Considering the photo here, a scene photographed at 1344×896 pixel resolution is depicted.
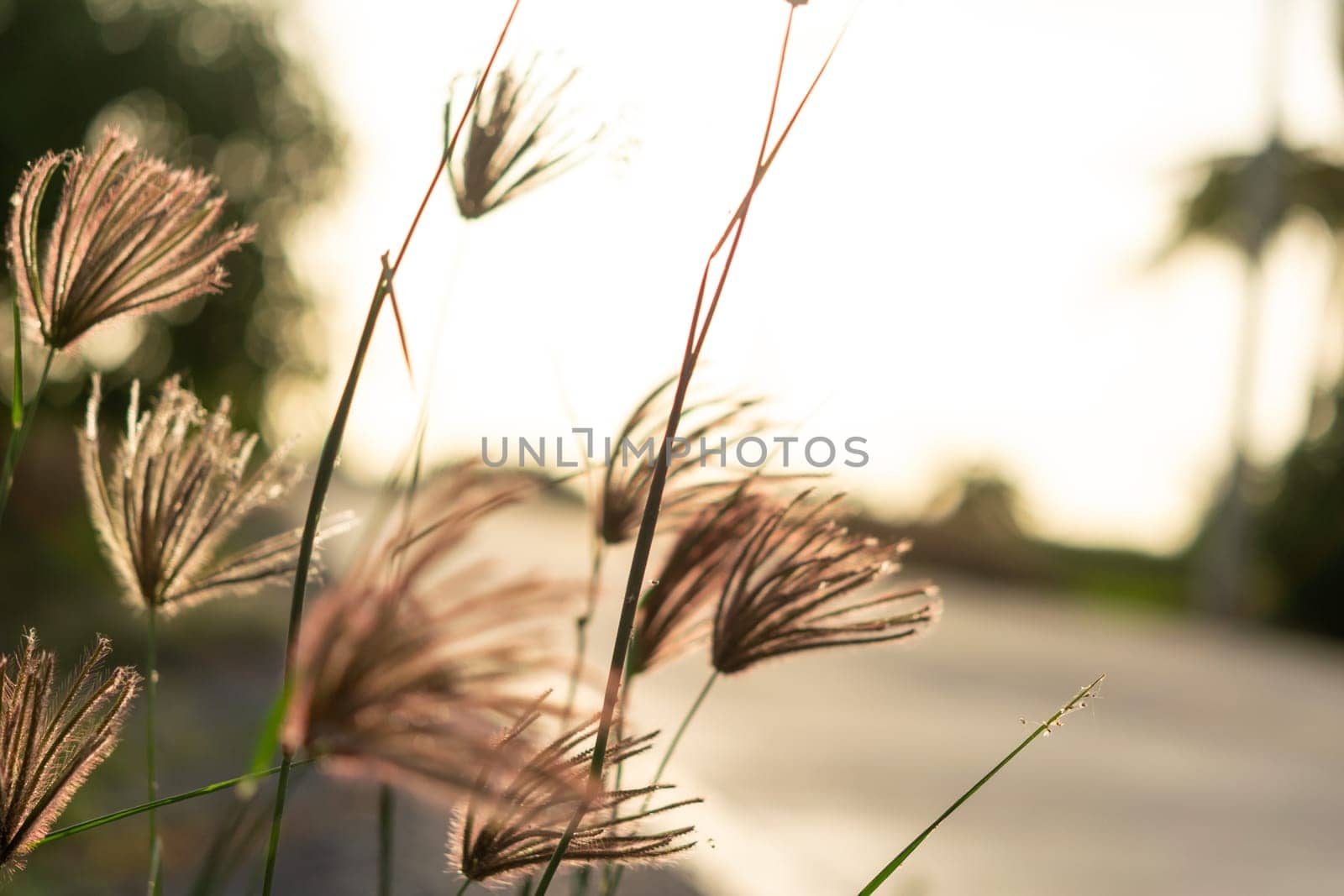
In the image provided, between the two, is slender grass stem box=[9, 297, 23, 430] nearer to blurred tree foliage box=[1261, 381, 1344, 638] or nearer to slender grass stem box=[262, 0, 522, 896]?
slender grass stem box=[262, 0, 522, 896]

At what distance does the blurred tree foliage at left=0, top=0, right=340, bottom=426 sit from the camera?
376 inches

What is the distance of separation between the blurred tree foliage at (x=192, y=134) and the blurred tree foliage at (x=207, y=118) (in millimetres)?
10

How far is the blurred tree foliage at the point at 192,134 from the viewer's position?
9531 millimetres

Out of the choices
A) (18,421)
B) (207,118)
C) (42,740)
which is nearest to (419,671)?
(42,740)

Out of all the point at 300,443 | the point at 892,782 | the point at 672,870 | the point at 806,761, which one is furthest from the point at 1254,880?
the point at 300,443

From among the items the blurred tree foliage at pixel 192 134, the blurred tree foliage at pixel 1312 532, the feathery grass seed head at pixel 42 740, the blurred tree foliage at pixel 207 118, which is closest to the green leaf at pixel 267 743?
the feathery grass seed head at pixel 42 740

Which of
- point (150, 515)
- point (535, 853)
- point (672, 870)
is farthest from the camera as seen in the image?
point (672, 870)

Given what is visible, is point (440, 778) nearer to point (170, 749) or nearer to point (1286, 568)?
point (170, 749)

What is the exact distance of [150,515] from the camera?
872mm

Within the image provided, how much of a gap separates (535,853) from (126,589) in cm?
43

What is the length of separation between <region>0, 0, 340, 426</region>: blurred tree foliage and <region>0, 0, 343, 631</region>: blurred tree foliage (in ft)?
0.03

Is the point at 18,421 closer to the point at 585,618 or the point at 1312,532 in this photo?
the point at 585,618

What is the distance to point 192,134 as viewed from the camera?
1016 centimetres

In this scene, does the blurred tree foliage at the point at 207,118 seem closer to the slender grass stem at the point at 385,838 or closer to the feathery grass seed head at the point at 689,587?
the slender grass stem at the point at 385,838
